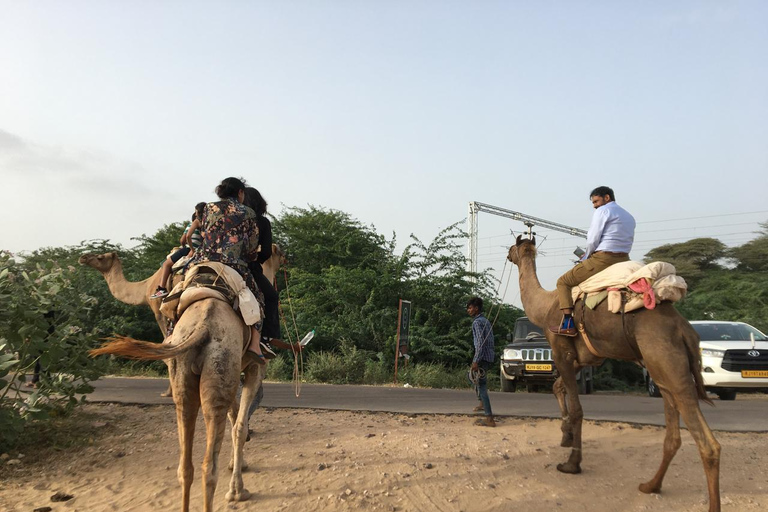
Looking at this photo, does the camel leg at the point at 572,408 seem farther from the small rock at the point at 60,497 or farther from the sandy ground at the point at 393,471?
the small rock at the point at 60,497

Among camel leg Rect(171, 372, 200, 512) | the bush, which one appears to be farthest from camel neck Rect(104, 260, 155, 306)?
the bush

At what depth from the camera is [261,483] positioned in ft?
17.5

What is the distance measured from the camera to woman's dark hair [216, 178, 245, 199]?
17.0ft

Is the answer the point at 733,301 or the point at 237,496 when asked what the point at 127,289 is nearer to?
the point at 237,496

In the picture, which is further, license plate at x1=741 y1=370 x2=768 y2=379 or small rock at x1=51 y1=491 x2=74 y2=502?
license plate at x1=741 y1=370 x2=768 y2=379

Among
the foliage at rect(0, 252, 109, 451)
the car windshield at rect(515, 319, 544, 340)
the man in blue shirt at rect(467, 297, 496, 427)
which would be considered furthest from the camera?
the car windshield at rect(515, 319, 544, 340)

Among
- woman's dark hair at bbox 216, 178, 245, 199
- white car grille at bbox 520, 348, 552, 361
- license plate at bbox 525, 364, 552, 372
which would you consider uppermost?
woman's dark hair at bbox 216, 178, 245, 199

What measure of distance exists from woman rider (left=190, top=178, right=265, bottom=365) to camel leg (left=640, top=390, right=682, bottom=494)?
3793 mm

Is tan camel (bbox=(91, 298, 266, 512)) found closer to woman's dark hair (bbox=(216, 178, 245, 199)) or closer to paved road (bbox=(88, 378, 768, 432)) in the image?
woman's dark hair (bbox=(216, 178, 245, 199))

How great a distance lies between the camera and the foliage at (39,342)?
5.86m

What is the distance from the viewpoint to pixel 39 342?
601 cm

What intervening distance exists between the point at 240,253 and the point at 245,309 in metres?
0.69

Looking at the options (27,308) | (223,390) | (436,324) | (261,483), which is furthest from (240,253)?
(436,324)

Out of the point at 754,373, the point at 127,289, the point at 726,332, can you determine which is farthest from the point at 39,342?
the point at 726,332
